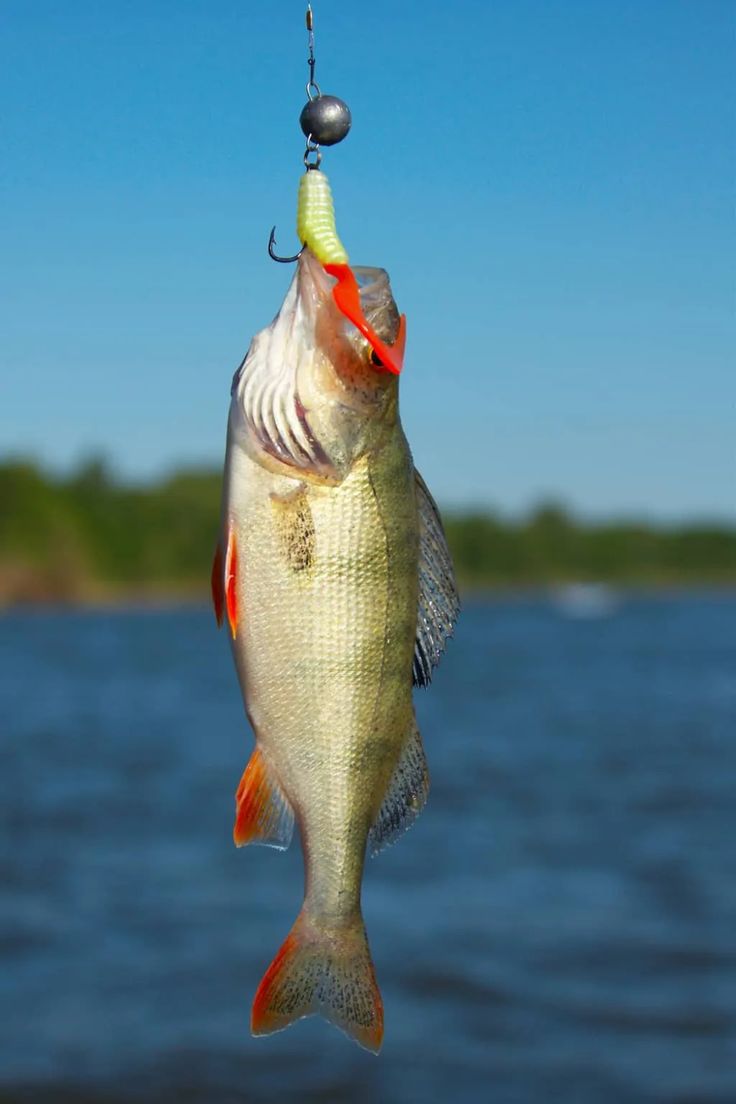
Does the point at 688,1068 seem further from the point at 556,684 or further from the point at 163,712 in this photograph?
the point at 556,684

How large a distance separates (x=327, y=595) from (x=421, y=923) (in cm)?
1522

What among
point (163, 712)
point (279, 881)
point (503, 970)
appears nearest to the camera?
point (503, 970)

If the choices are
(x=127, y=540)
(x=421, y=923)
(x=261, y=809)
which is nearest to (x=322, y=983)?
(x=261, y=809)

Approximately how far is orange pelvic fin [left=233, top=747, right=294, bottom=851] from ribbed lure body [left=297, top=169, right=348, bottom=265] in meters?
1.17

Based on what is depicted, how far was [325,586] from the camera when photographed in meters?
3.25

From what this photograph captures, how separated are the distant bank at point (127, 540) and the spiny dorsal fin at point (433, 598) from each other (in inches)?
2762

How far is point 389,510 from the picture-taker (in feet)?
10.7

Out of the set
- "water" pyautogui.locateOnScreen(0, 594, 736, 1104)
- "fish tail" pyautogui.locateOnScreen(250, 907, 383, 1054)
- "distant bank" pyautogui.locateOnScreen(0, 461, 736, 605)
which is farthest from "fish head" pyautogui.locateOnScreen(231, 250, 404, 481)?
"distant bank" pyautogui.locateOnScreen(0, 461, 736, 605)

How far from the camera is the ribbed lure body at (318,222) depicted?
3.22 metres

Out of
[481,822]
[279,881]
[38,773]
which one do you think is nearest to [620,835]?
[481,822]

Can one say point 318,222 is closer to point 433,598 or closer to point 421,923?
point 433,598

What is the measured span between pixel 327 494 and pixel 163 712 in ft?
129

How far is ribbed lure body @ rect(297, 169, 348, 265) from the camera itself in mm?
3221

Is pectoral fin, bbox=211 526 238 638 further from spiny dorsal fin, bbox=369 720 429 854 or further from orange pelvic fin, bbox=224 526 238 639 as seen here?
spiny dorsal fin, bbox=369 720 429 854
